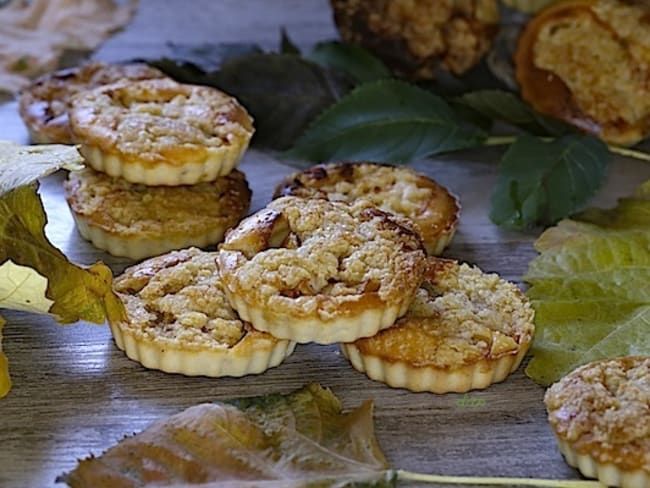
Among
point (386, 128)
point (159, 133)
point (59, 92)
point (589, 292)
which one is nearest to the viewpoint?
point (589, 292)

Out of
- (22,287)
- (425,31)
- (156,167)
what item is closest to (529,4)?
(425,31)

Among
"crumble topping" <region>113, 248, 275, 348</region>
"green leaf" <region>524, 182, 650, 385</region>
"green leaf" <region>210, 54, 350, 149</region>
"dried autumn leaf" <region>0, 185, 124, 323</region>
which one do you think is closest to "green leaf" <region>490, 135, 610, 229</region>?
"green leaf" <region>524, 182, 650, 385</region>

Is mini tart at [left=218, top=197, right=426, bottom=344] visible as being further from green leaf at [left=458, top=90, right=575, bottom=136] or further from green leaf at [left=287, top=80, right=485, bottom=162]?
green leaf at [left=458, top=90, right=575, bottom=136]

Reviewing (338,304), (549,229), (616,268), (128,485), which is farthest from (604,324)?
(128,485)

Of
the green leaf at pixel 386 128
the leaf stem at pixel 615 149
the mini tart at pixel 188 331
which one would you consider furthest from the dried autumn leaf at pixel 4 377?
the leaf stem at pixel 615 149

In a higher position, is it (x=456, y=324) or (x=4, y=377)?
(x=456, y=324)

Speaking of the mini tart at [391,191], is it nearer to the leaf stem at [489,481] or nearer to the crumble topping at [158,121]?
the crumble topping at [158,121]

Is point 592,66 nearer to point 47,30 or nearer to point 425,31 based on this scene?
point 425,31
